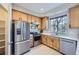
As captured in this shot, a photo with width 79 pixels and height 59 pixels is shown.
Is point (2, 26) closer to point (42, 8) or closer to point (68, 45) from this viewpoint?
point (42, 8)

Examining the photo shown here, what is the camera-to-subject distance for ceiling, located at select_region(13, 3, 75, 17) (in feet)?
4.39

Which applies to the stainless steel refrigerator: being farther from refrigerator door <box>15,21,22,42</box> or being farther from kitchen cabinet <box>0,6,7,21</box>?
kitchen cabinet <box>0,6,7,21</box>

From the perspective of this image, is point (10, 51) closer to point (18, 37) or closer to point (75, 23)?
point (18, 37)

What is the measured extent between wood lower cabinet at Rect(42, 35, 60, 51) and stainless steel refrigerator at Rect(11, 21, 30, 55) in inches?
12.1

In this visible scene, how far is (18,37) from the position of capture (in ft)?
4.43

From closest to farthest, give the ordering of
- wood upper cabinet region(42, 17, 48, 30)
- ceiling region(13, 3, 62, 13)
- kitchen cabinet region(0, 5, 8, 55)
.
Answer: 1. kitchen cabinet region(0, 5, 8, 55)
2. ceiling region(13, 3, 62, 13)
3. wood upper cabinet region(42, 17, 48, 30)

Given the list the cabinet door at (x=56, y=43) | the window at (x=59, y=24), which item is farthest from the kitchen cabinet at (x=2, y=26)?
the cabinet door at (x=56, y=43)

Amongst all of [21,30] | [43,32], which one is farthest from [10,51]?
[43,32]

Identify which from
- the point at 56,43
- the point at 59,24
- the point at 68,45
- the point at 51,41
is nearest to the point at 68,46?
the point at 68,45

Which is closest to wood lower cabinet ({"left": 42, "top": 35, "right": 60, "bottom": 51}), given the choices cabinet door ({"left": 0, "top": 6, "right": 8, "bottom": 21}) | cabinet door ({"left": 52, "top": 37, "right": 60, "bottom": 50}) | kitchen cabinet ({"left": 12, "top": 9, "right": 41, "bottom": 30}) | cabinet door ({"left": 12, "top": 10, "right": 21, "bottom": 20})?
cabinet door ({"left": 52, "top": 37, "right": 60, "bottom": 50})

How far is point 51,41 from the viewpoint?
1644mm

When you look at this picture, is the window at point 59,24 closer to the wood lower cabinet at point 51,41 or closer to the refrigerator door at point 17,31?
the wood lower cabinet at point 51,41

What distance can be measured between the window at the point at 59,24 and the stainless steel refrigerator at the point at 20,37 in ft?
1.38
